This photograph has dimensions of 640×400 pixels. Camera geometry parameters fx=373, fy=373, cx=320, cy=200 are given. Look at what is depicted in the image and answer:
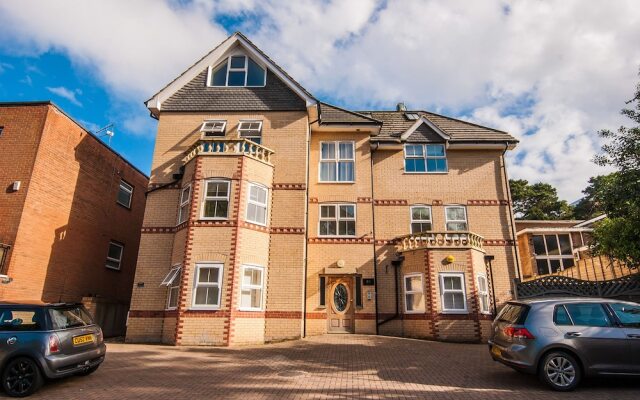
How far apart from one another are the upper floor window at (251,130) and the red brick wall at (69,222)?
719 centimetres

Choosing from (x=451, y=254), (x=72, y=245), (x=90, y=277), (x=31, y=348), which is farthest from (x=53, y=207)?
(x=451, y=254)

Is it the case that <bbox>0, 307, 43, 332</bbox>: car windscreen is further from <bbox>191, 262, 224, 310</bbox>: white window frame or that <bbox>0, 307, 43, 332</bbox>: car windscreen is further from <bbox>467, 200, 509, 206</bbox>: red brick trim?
<bbox>467, 200, 509, 206</bbox>: red brick trim

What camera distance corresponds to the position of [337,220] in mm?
16922

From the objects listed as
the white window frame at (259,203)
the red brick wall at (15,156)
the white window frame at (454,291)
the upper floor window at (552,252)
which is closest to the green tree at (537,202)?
the upper floor window at (552,252)

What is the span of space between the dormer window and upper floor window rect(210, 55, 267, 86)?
2.13m

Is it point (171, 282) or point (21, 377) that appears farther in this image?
point (171, 282)

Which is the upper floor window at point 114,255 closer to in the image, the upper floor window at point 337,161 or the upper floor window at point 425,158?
the upper floor window at point 337,161

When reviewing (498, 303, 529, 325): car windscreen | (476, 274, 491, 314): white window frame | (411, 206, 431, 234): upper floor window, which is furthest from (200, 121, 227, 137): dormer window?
(498, 303, 529, 325): car windscreen

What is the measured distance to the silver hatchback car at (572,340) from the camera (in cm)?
702

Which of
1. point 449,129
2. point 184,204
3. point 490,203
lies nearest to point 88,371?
point 184,204

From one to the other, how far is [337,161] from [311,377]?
36.7 feet

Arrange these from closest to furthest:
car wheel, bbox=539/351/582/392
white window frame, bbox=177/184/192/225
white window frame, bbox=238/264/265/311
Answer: car wheel, bbox=539/351/582/392
white window frame, bbox=238/264/265/311
white window frame, bbox=177/184/192/225

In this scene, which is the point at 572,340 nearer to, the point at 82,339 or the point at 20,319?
the point at 82,339

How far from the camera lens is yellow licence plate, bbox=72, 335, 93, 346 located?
7359mm
